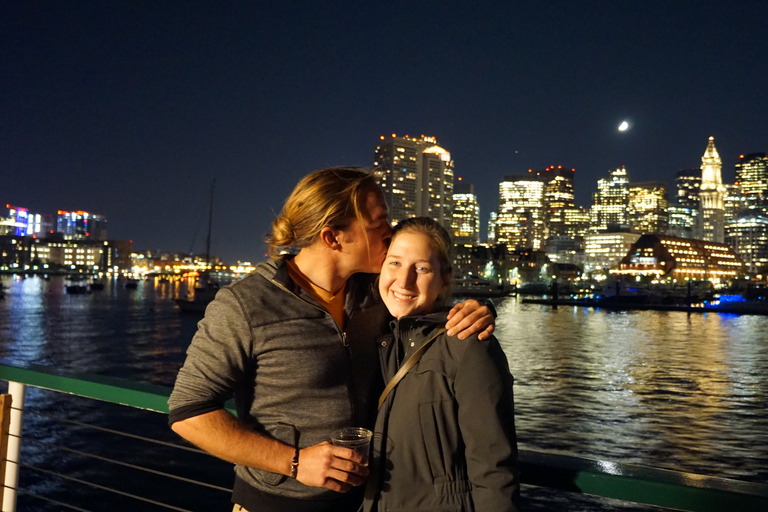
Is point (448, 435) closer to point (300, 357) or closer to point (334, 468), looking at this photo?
point (334, 468)

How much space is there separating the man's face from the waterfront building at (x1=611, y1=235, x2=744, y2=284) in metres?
168

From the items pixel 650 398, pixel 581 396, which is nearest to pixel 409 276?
pixel 581 396

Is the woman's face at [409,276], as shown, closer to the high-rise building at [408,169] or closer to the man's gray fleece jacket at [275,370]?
the man's gray fleece jacket at [275,370]

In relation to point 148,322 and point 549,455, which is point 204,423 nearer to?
point 549,455

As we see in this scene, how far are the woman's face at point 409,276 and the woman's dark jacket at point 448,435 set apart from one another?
0.16 meters

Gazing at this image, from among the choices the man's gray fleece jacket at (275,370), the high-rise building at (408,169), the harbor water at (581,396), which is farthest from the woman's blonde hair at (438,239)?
the high-rise building at (408,169)

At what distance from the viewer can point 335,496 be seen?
197 cm

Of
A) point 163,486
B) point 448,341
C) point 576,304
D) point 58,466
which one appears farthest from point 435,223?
point 576,304

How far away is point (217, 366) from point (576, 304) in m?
75.6

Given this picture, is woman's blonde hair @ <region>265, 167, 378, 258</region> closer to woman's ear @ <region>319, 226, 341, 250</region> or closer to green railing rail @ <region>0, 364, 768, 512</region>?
woman's ear @ <region>319, 226, 341, 250</region>

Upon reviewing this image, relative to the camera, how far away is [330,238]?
212cm

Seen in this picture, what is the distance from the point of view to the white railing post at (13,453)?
303cm

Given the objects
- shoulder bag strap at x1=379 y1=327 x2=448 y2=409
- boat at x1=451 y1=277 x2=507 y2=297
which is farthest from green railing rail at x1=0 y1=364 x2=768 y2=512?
boat at x1=451 y1=277 x2=507 y2=297

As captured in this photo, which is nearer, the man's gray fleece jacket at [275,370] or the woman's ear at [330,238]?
the man's gray fleece jacket at [275,370]
